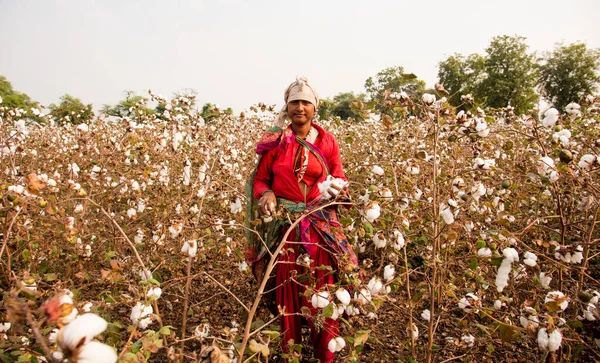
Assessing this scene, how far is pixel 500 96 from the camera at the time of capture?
37.2 metres

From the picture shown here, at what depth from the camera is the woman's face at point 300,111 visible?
2.10 metres

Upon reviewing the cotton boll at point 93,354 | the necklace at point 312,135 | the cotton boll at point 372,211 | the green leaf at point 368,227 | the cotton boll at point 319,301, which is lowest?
the cotton boll at point 319,301

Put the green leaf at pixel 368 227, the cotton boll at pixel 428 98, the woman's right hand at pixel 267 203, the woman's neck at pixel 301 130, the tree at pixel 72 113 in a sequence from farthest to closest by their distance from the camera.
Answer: the tree at pixel 72 113
the woman's neck at pixel 301 130
the woman's right hand at pixel 267 203
the cotton boll at pixel 428 98
the green leaf at pixel 368 227

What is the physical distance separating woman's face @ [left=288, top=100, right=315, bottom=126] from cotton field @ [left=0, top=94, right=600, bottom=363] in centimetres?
28

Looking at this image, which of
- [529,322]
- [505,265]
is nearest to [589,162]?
[505,265]

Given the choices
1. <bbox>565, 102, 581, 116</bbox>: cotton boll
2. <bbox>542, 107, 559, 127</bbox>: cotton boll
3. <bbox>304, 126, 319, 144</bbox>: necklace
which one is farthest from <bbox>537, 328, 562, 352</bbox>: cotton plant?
<bbox>565, 102, 581, 116</bbox>: cotton boll

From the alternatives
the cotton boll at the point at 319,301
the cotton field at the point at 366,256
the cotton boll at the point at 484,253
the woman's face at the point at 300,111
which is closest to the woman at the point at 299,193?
the woman's face at the point at 300,111

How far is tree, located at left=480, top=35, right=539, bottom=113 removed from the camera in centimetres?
3681

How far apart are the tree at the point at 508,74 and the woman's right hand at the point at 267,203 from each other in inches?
1540

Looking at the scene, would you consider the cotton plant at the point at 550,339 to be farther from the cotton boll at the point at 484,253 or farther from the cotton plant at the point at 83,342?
the cotton plant at the point at 83,342

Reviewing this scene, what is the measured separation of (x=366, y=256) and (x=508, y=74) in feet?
140

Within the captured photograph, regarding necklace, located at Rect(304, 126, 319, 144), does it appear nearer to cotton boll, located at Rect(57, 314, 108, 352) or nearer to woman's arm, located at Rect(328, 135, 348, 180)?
woman's arm, located at Rect(328, 135, 348, 180)

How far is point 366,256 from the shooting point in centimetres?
386

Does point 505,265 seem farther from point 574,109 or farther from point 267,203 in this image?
point 574,109
